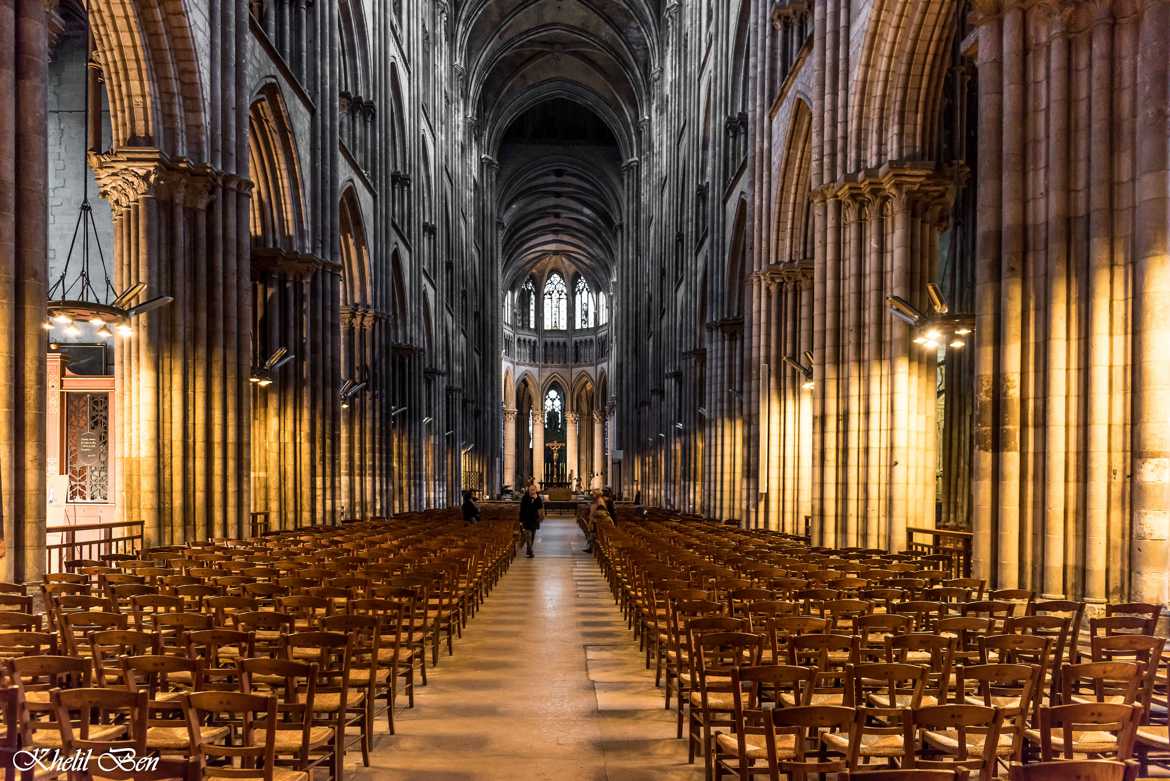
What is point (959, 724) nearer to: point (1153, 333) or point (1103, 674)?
point (1103, 674)

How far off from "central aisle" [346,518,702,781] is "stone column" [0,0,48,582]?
524 centimetres

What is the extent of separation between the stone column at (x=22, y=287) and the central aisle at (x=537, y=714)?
524 cm

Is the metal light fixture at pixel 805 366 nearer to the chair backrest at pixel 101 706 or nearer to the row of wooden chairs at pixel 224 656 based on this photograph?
the row of wooden chairs at pixel 224 656

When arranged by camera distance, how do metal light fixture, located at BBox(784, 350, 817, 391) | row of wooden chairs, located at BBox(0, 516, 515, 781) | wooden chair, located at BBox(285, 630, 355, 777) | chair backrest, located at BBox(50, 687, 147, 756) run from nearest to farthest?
chair backrest, located at BBox(50, 687, 147, 756)
row of wooden chairs, located at BBox(0, 516, 515, 781)
wooden chair, located at BBox(285, 630, 355, 777)
metal light fixture, located at BBox(784, 350, 817, 391)

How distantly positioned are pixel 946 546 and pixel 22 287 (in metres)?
15.7

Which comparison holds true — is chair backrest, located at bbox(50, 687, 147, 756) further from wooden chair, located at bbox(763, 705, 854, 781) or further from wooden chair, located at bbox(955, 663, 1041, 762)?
wooden chair, located at bbox(955, 663, 1041, 762)

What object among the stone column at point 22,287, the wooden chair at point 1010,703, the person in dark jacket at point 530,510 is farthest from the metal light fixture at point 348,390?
the wooden chair at point 1010,703

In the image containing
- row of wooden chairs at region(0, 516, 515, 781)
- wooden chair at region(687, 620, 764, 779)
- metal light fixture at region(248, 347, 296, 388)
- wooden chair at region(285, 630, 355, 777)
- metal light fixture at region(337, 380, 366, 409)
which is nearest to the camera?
row of wooden chairs at region(0, 516, 515, 781)

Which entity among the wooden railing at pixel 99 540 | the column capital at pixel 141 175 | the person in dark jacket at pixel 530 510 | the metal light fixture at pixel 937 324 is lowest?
the person in dark jacket at pixel 530 510

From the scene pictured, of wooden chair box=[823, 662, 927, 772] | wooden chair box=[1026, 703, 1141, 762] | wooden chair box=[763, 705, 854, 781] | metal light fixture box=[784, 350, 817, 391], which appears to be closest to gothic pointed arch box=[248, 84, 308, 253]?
metal light fixture box=[784, 350, 817, 391]

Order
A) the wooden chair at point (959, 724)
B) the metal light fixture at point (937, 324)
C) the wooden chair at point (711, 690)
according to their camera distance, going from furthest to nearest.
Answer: the metal light fixture at point (937, 324), the wooden chair at point (711, 690), the wooden chair at point (959, 724)

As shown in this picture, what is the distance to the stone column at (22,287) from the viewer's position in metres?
11.7

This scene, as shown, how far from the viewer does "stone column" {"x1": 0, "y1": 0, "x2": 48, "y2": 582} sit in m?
11.7

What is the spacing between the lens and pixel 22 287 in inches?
469
